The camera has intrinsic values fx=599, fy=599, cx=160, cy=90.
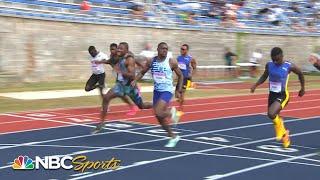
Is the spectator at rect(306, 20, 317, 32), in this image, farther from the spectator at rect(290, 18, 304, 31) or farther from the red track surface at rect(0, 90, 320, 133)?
the red track surface at rect(0, 90, 320, 133)

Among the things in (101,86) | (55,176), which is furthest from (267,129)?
(55,176)

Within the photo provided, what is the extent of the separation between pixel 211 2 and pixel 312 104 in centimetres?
1899

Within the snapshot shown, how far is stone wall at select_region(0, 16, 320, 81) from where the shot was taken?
75.7ft

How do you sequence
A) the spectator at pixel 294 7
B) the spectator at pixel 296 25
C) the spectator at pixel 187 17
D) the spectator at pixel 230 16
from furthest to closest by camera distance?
the spectator at pixel 294 7 → the spectator at pixel 296 25 → the spectator at pixel 230 16 → the spectator at pixel 187 17

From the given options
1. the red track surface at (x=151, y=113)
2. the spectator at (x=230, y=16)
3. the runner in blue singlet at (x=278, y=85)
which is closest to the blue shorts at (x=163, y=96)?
the runner in blue singlet at (x=278, y=85)

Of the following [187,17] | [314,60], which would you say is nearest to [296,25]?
[187,17]

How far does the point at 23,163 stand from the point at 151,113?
696cm

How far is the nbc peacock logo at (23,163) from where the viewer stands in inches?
314

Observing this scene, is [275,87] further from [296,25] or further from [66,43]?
[296,25]

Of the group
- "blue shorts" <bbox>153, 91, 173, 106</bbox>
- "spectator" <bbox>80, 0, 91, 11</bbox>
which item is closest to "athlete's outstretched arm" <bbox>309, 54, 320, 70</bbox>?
"blue shorts" <bbox>153, 91, 173, 106</bbox>

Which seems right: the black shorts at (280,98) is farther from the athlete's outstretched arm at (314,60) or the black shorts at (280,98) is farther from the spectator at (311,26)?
the spectator at (311,26)

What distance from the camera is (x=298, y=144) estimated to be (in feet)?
34.6

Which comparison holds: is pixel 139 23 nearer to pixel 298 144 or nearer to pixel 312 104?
pixel 312 104

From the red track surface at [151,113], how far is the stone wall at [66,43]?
314 inches
